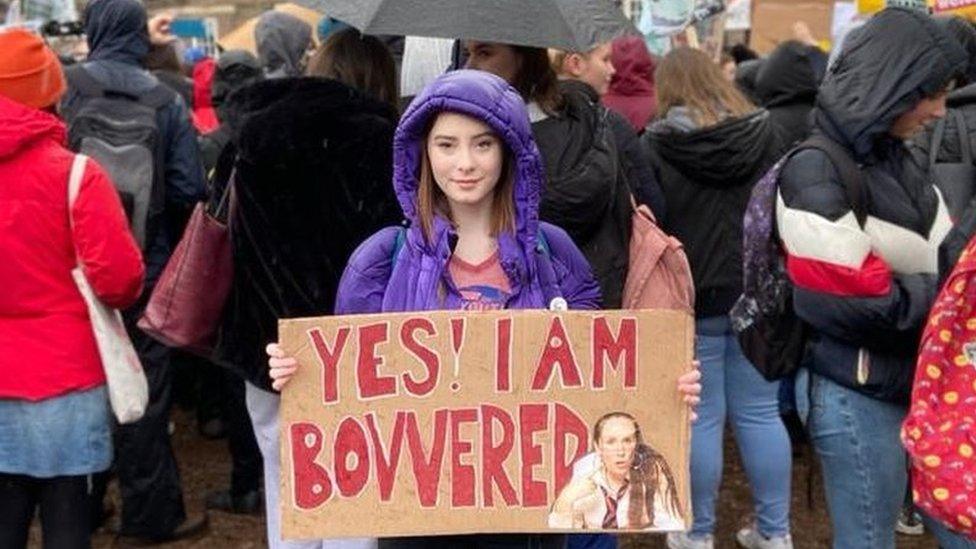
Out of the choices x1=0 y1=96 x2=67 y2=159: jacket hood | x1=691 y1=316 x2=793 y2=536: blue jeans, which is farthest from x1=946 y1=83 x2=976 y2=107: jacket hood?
x1=0 y1=96 x2=67 y2=159: jacket hood

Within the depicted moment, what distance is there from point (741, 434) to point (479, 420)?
242cm

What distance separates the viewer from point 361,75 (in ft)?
12.5

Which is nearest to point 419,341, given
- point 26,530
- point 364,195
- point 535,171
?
point 535,171

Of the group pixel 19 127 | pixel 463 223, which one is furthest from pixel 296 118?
pixel 463 223

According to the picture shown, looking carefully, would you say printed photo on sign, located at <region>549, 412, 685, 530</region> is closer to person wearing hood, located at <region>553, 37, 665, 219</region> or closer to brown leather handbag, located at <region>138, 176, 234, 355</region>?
person wearing hood, located at <region>553, 37, 665, 219</region>

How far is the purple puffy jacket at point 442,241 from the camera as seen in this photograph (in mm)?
2770

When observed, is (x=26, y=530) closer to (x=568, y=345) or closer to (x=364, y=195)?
(x=364, y=195)

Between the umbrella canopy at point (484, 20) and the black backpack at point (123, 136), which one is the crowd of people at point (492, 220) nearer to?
the black backpack at point (123, 136)

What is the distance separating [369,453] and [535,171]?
706 millimetres

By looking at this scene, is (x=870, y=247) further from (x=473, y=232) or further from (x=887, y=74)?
(x=473, y=232)

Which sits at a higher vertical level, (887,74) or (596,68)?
(887,74)

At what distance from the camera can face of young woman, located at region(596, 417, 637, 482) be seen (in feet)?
8.59

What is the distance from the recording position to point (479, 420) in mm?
2641

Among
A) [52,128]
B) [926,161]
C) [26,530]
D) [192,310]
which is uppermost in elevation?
[52,128]
